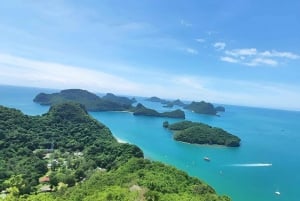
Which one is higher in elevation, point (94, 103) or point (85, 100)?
point (85, 100)

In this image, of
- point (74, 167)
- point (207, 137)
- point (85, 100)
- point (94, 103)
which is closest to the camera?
point (74, 167)

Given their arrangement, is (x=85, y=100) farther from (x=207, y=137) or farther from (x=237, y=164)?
(x=237, y=164)

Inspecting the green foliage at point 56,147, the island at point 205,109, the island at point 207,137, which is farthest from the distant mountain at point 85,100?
the green foliage at point 56,147

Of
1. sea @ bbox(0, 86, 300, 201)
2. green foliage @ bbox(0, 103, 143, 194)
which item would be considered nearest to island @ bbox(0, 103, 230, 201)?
green foliage @ bbox(0, 103, 143, 194)

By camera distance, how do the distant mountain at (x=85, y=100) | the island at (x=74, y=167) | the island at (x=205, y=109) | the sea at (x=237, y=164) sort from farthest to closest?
the island at (x=205, y=109)
the distant mountain at (x=85, y=100)
the sea at (x=237, y=164)
the island at (x=74, y=167)

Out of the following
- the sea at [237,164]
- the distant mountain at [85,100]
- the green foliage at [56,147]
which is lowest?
the sea at [237,164]

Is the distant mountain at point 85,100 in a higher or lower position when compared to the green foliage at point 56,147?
higher

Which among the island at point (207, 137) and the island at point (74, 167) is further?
the island at point (207, 137)

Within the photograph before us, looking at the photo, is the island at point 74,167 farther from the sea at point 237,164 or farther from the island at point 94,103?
the island at point 94,103

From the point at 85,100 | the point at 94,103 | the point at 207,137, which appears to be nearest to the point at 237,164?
the point at 207,137
